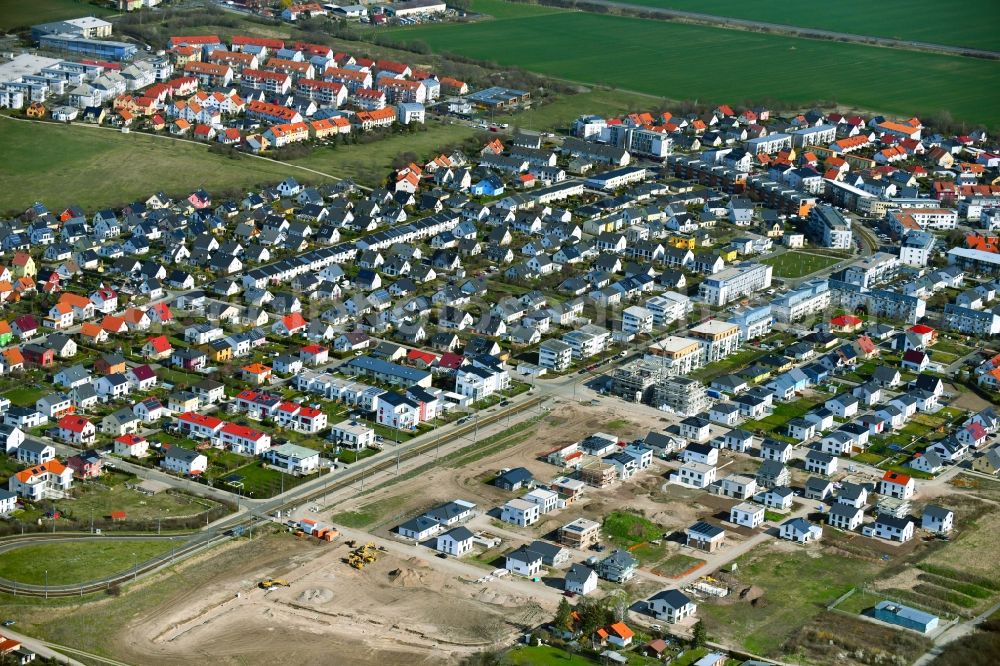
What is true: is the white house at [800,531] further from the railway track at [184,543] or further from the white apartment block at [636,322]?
the white apartment block at [636,322]

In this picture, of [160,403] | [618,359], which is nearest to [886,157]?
[618,359]

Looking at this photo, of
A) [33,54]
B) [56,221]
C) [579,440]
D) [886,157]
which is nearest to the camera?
[579,440]

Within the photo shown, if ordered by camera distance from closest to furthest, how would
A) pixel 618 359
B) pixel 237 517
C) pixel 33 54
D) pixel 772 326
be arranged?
1. pixel 237 517
2. pixel 618 359
3. pixel 772 326
4. pixel 33 54

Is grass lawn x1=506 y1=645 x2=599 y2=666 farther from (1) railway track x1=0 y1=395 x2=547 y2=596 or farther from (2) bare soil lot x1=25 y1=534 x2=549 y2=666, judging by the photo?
(1) railway track x1=0 y1=395 x2=547 y2=596

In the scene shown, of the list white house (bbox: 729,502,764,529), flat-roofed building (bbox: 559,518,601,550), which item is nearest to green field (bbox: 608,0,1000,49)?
white house (bbox: 729,502,764,529)

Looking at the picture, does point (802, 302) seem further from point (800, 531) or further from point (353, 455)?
point (353, 455)

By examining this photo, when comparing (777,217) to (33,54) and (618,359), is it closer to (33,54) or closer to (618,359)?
(618,359)
